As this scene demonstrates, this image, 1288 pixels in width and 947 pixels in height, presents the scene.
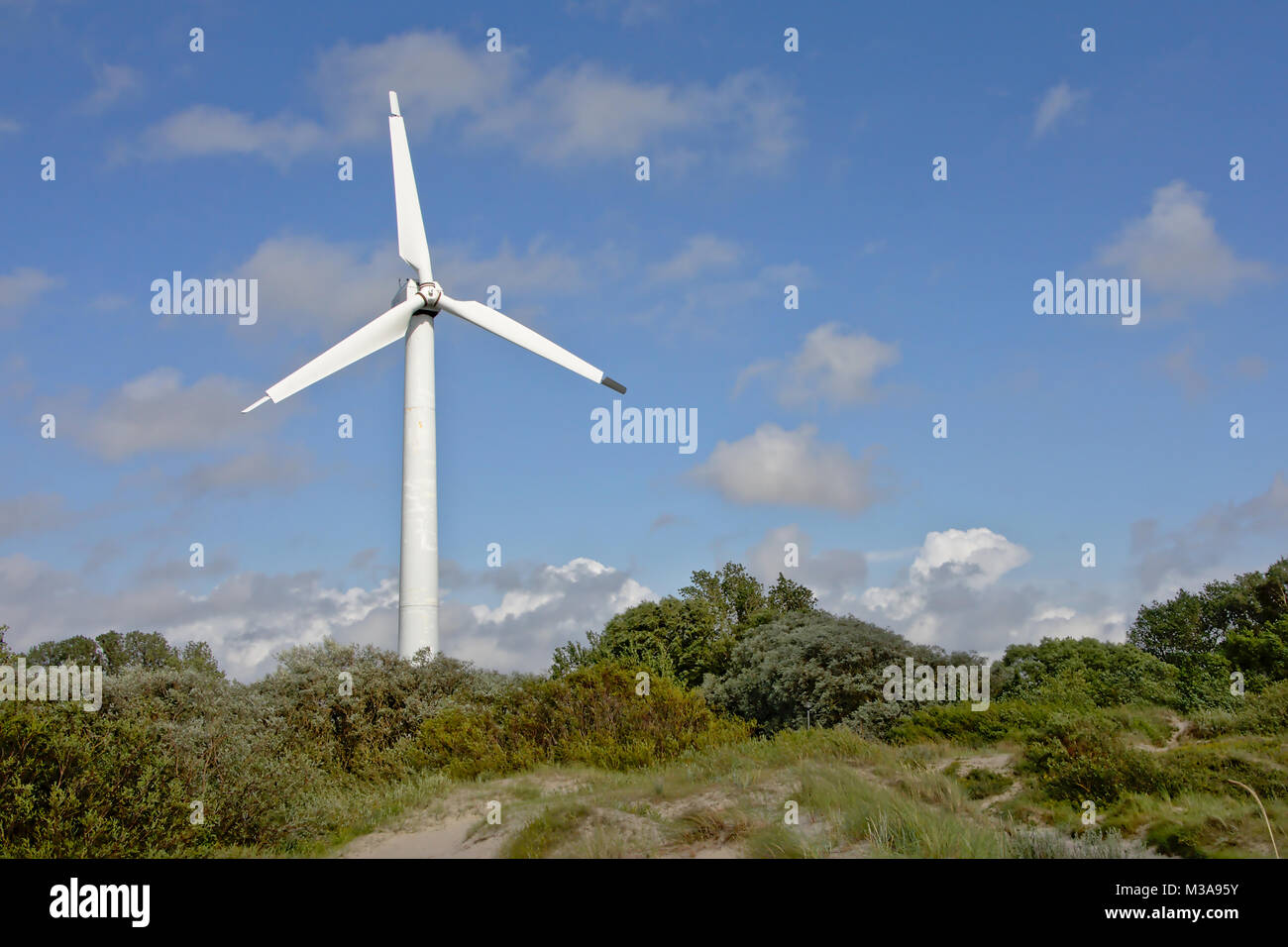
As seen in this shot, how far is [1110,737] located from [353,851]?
15.8m

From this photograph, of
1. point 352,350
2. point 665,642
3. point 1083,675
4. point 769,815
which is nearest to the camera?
point 769,815

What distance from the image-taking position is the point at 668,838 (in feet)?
41.5

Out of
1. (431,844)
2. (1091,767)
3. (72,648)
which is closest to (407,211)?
(431,844)

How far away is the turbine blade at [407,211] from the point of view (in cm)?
3207

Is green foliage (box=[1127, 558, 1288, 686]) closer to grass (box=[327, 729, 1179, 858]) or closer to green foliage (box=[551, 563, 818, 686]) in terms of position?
green foliage (box=[551, 563, 818, 686])

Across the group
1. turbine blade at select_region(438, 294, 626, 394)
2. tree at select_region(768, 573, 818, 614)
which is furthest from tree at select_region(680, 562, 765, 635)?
turbine blade at select_region(438, 294, 626, 394)

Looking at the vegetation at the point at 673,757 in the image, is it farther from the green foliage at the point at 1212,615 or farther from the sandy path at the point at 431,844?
the green foliage at the point at 1212,615

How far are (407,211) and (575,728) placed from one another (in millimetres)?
19294

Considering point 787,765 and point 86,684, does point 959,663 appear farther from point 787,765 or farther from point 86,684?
point 86,684

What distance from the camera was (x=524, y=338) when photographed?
1278 inches

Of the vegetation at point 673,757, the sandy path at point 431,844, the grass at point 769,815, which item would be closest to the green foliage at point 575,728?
the vegetation at point 673,757

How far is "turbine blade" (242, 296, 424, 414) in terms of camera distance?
28.4 meters

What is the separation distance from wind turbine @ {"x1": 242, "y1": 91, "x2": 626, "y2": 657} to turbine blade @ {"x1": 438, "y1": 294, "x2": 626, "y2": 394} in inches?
1.4

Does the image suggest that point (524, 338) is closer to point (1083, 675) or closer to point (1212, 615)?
point (1083, 675)
